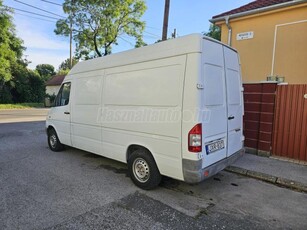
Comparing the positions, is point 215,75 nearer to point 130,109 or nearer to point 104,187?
point 130,109

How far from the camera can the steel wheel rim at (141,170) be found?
3842 mm

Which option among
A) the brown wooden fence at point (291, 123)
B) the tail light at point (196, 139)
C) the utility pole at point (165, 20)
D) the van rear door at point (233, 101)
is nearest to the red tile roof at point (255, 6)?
the utility pole at point (165, 20)

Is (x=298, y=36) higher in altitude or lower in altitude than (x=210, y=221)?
higher

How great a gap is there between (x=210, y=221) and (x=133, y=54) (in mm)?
3089

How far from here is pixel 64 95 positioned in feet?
19.3

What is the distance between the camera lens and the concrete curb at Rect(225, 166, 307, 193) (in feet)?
13.1

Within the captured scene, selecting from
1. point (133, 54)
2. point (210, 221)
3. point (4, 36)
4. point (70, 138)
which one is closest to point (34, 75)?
point (4, 36)

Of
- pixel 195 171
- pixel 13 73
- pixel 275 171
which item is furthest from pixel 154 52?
pixel 13 73

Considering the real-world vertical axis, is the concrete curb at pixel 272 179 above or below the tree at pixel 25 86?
below

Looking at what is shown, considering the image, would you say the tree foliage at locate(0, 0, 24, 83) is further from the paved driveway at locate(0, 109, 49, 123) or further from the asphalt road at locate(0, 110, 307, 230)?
the asphalt road at locate(0, 110, 307, 230)

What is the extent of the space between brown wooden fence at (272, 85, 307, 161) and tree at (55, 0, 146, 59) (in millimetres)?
13635

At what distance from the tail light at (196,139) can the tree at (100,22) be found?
48.6ft

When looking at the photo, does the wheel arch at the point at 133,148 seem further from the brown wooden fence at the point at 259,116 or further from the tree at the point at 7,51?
the tree at the point at 7,51

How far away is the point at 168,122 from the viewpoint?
343cm
